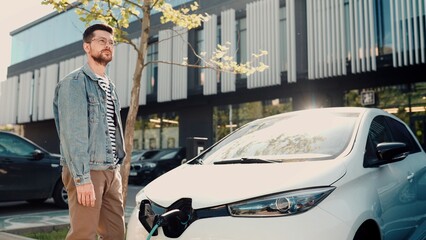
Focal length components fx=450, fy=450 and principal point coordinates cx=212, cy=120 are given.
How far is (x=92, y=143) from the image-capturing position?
9.62 feet

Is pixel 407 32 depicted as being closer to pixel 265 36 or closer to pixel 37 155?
pixel 265 36

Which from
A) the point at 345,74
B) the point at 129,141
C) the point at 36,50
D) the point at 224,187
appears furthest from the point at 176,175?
the point at 36,50

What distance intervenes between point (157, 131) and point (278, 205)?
2482 cm

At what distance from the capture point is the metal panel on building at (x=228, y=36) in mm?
21109

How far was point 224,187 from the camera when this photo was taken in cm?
266

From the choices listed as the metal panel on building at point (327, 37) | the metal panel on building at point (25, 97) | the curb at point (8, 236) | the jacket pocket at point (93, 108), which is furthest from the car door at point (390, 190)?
the metal panel on building at point (25, 97)

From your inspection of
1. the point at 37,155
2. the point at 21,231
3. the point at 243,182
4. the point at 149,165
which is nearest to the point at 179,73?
the point at 149,165

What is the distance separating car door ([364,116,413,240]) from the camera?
9.86ft

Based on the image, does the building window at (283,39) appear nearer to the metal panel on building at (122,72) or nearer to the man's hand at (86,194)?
the metal panel on building at (122,72)

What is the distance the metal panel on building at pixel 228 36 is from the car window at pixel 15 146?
13.6 meters

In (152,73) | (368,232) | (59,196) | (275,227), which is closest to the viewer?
(275,227)

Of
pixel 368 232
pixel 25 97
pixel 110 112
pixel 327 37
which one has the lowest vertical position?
pixel 368 232

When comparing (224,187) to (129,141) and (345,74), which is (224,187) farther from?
(345,74)

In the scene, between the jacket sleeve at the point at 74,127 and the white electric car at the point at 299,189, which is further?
the jacket sleeve at the point at 74,127
